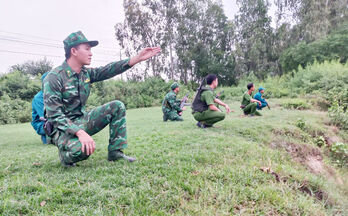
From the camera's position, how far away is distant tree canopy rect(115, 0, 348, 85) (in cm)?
3059

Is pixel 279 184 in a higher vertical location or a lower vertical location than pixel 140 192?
lower

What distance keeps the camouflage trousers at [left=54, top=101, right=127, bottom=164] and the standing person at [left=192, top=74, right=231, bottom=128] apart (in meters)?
3.27

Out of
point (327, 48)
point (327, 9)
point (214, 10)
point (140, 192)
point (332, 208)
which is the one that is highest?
point (214, 10)

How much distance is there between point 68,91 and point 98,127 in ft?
2.22

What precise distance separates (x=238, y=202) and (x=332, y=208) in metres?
1.53

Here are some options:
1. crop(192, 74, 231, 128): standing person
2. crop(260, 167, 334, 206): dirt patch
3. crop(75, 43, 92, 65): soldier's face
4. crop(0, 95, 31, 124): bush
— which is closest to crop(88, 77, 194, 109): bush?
crop(0, 95, 31, 124): bush

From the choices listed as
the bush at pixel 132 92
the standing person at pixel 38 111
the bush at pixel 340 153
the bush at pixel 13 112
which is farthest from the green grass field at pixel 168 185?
the bush at pixel 132 92

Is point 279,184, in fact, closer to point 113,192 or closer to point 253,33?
point 113,192

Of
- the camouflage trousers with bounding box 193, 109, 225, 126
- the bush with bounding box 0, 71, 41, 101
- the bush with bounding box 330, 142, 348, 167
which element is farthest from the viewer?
the bush with bounding box 0, 71, 41, 101

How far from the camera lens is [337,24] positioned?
27.2 metres

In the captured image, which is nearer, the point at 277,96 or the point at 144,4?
the point at 277,96

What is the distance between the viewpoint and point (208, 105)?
6.11 m

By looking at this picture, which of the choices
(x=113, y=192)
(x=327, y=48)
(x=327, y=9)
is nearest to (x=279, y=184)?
(x=113, y=192)

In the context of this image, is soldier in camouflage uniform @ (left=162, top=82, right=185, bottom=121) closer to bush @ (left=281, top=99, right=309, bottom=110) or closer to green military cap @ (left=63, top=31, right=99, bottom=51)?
green military cap @ (left=63, top=31, right=99, bottom=51)
